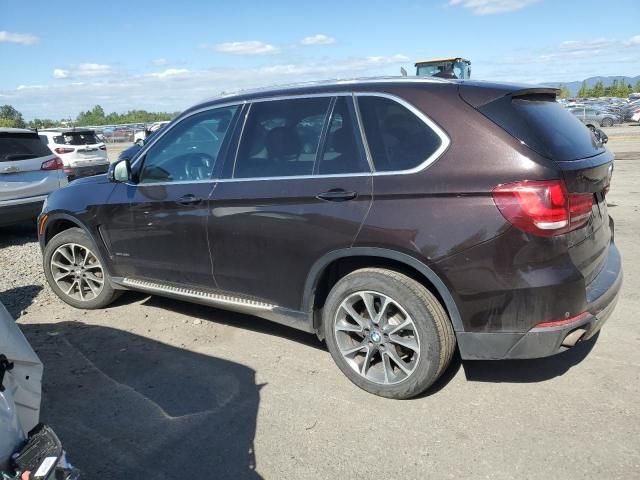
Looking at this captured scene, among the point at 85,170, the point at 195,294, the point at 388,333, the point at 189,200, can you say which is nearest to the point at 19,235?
the point at 195,294

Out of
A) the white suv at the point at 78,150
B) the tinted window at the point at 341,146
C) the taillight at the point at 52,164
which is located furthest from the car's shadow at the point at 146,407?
the white suv at the point at 78,150

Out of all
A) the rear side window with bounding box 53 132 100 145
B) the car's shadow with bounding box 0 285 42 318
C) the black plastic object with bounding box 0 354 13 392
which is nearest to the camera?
the black plastic object with bounding box 0 354 13 392

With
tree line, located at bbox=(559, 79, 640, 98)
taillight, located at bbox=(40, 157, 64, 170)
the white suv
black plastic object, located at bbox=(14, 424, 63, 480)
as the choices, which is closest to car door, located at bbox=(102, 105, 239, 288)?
black plastic object, located at bbox=(14, 424, 63, 480)

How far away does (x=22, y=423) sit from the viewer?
226 cm

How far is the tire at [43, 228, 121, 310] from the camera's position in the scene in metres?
5.04

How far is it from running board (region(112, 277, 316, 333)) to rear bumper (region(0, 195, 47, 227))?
3.98 m

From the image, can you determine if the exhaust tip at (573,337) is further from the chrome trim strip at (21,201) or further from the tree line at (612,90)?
the tree line at (612,90)

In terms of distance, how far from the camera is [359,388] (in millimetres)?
3576

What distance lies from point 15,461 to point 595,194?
10.3 ft

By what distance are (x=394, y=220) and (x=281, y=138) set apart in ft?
3.68

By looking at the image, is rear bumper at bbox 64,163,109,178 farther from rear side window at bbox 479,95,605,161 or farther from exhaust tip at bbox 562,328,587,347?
exhaust tip at bbox 562,328,587,347

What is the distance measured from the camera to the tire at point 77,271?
198 inches

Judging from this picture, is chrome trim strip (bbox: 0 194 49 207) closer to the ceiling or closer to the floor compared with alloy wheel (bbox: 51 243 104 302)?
closer to the ceiling

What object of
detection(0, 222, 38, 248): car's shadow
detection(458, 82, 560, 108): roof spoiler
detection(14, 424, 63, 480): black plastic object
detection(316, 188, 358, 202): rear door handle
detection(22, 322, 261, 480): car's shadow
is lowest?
detection(0, 222, 38, 248): car's shadow
